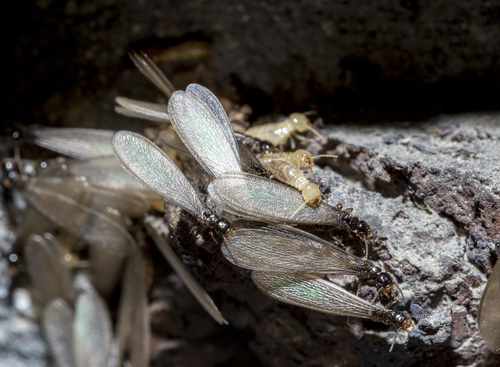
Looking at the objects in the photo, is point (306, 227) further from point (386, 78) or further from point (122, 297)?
point (122, 297)

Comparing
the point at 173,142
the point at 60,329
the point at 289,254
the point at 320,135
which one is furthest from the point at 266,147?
the point at 60,329

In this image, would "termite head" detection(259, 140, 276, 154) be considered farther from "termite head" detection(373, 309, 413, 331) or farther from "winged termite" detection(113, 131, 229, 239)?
"termite head" detection(373, 309, 413, 331)

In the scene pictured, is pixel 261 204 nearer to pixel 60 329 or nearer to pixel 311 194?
pixel 311 194

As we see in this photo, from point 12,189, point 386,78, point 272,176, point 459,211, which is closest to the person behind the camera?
point 459,211

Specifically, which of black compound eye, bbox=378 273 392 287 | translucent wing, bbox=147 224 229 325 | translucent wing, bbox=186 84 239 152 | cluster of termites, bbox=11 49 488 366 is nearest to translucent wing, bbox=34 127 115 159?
cluster of termites, bbox=11 49 488 366

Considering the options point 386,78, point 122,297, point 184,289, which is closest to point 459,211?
point 386,78

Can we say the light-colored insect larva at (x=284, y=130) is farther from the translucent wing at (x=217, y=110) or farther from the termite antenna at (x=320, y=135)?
the translucent wing at (x=217, y=110)
